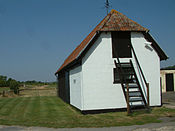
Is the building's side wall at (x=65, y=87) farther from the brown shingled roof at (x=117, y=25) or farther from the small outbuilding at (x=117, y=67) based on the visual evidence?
the brown shingled roof at (x=117, y=25)

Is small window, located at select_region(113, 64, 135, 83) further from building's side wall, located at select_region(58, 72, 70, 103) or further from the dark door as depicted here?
the dark door

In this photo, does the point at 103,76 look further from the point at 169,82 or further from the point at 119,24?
the point at 169,82

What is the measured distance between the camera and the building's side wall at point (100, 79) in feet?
42.4

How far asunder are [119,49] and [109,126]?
593 cm

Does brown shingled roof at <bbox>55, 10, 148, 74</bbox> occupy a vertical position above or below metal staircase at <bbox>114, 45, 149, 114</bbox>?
above

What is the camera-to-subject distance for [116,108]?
13266 mm

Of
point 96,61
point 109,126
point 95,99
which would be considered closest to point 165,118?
point 109,126

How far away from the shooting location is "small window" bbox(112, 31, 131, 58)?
1370 cm

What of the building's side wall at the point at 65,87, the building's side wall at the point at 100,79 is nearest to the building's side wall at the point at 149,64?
the building's side wall at the point at 100,79

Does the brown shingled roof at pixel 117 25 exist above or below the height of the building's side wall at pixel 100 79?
above

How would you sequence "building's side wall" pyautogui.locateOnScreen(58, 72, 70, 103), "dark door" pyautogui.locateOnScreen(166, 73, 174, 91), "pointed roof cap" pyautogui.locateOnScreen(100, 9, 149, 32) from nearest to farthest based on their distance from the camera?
"pointed roof cap" pyautogui.locateOnScreen(100, 9, 149, 32) < "building's side wall" pyautogui.locateOnScreen(58, 72, 70, 103) < "dark door" pyautogui.locateOnScreen(166, 73, 174, 91)

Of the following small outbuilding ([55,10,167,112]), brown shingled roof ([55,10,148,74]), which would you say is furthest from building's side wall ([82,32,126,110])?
brown shingled roof ([55,10,148,74])

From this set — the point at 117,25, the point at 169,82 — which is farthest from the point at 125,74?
the point at 169,82

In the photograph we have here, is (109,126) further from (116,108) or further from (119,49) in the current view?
(119,49)
